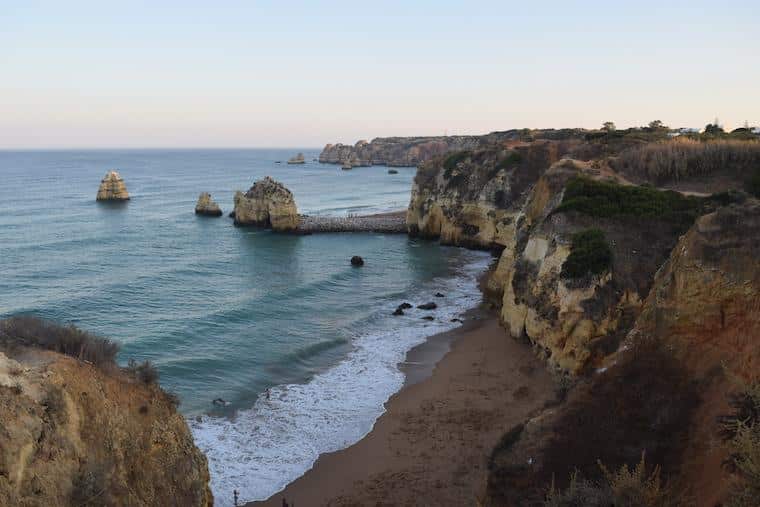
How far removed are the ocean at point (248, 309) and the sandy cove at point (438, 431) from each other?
A: 3.05 feet

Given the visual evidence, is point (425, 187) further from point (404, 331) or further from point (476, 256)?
point (404, 331)

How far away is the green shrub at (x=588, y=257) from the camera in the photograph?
71.2 feet

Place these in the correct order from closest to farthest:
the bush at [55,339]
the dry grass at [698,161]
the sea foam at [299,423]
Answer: the bush at [55,339]
the sea foam at [299,423]
the dry grass at [698,161]

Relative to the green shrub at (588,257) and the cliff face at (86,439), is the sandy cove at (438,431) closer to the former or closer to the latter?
the green shrub at (588,257)

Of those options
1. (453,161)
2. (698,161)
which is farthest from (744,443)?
(453,161)

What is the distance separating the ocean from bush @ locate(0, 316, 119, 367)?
6.59 m

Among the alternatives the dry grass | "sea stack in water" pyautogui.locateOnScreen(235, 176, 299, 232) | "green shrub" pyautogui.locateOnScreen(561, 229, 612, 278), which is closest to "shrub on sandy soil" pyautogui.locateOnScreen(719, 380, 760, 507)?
"green shrub" pyautogui.locateOnScreen(561, 229, 612, 278)

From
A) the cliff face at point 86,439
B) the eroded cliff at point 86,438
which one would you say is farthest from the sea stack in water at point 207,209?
the cliff face at point 86,439

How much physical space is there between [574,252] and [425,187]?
39.8 m

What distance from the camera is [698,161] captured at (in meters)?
29.7

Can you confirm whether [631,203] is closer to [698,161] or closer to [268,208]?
[698,161]

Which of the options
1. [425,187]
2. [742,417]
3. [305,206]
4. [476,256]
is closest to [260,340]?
[742,417]

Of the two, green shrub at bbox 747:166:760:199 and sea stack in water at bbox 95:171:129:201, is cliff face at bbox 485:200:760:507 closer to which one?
green shrub at bbox 747:166:760:199

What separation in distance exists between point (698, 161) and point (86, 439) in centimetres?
3060
